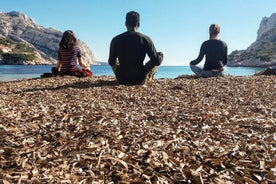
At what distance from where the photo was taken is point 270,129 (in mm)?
6266

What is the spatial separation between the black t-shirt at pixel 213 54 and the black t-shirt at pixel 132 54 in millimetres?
5375

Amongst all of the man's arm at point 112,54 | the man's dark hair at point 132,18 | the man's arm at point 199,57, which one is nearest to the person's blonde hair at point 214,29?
the man's arm at point 199,57

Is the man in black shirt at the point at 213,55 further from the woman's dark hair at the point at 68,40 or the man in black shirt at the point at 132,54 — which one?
the woman's dark hair at the point at 68,40

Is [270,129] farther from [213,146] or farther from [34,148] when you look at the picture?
[34,148]

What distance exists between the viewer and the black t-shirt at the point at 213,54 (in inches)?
682

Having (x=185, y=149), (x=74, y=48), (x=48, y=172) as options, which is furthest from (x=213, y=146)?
(x=74, y=48)

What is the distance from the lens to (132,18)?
488 inches

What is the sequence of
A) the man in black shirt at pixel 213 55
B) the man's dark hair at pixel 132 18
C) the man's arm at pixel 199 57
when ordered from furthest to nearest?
the man's arm at pixel 199 57, the man in black shirt at pixel 213 55, the man's dark hair at pixel 132 18

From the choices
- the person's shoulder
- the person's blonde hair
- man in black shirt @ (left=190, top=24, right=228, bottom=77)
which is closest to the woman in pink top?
the person's shoulder


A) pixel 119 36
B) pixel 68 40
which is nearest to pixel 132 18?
pixel 119 36

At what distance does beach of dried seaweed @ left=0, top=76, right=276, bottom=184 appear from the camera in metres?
4.01

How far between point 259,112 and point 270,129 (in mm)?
1931

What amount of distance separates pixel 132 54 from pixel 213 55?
6.42 meters

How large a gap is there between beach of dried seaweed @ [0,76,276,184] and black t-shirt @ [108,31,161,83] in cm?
393
